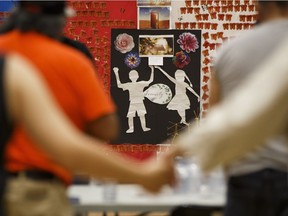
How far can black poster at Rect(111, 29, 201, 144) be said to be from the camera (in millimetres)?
6867

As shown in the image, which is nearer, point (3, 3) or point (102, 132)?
point (102, 132)

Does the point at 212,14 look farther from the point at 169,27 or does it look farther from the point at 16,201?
the point at 16,201

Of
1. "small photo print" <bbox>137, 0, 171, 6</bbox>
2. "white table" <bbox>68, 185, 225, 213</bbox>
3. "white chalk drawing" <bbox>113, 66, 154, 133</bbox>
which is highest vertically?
"small photo print" <bbox>137, 0, 171, 6</bbox>

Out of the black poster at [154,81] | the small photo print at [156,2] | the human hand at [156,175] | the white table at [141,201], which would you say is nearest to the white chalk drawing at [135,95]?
the black poster at [154,81]

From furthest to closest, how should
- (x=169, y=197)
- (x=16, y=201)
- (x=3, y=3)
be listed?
(x=3, y=3) < (x=169, y=197) < (x=16, y=201)

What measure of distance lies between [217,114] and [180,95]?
5194 mm

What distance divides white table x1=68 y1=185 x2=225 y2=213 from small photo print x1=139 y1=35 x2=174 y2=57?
10.5 ft

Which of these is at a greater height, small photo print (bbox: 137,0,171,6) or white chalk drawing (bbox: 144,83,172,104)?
small photo print (bbox: 137,0,171,6)

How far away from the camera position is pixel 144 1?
683 cm

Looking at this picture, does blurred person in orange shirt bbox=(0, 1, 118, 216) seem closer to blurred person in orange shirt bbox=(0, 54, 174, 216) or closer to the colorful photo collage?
blurred person in orange shirt bbox=(0, 54, 174, 216)

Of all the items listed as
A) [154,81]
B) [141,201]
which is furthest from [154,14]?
[141,201]

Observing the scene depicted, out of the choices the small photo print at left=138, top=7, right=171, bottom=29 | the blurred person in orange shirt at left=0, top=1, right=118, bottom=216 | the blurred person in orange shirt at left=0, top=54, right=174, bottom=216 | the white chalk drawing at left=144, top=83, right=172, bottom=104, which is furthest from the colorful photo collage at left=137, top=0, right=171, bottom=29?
the blurred person in orange shirt at left=0, top=54, right=174, bottom=216

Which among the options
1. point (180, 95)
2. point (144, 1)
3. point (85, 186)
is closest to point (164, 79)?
point (180, 95)

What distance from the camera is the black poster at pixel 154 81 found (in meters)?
6.87
